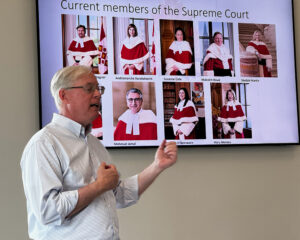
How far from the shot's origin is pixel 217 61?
3406mm

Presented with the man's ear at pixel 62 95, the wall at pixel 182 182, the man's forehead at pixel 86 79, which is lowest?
the wall at pixel 182 182

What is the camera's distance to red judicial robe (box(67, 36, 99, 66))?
3.11 metres

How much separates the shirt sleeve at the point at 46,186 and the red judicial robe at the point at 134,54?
55.6 inches

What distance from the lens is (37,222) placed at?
1917 mm

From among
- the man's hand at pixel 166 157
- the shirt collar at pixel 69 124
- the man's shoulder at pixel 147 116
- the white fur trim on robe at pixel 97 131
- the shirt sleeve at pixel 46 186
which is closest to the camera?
the shirt sleeve at pixel 46 186

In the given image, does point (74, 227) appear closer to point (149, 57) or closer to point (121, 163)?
point (121, 163)

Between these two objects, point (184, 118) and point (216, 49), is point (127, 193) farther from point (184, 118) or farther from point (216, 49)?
point (216, 49)

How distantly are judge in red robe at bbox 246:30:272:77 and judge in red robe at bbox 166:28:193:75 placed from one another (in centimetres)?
47

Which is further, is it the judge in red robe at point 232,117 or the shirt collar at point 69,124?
the judge in red robe at point 232,117

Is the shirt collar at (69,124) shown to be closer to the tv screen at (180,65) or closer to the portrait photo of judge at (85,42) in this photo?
the tv screen at (180,65)

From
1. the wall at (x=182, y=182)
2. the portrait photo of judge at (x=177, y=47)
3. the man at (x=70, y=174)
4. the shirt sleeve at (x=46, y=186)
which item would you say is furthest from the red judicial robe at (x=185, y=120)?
the shirt sleeve at (x=46, y=186)

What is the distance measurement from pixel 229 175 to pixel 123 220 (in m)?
0.81

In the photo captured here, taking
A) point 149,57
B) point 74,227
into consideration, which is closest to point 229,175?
point 149,57

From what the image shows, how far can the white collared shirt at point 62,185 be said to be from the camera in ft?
5.92
